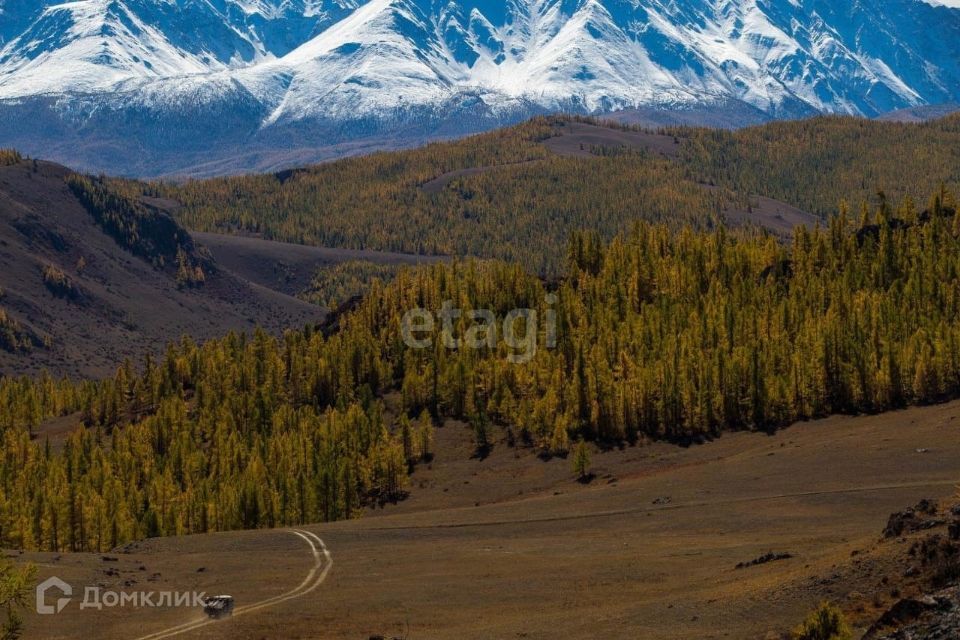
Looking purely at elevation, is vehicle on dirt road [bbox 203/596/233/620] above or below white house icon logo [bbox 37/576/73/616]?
below

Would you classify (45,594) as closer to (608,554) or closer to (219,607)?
(219,607)

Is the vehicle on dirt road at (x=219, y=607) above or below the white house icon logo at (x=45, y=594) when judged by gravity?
below

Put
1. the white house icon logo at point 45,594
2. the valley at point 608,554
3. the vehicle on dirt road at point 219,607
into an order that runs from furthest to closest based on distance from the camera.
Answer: the white house icon logo at point 45,594 → the vehicle on dirt road at point 219,607 → the valley at point 608,554

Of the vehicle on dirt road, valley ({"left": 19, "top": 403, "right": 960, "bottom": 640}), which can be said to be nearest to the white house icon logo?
valley ({"left": 19, "top": 403, "right": 960, "bottom": 640})

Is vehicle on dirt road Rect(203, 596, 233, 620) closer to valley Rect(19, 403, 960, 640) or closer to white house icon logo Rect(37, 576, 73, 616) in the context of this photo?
valley Rect(19, 403, 960, 640)

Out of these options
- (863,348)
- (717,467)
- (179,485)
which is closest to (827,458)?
(717,467)

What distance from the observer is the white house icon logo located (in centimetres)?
8681

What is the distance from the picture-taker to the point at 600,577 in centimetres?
9344

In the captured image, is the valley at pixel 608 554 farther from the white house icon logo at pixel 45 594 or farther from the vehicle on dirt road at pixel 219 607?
the white house icon logo at pixel 45 594

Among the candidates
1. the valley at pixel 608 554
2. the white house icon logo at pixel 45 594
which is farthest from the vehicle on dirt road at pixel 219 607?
the white house icon logo at pixel 45 594

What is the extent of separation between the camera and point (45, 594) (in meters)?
89.4

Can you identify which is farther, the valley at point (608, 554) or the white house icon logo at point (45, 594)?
the white house icon logo at point (45, 594)

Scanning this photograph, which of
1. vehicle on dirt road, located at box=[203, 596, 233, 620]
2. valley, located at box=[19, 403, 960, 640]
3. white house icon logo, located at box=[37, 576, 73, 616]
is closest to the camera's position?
valley, located at box=[19, 403, 960, 640]

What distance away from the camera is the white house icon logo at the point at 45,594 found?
8681 centimetres
